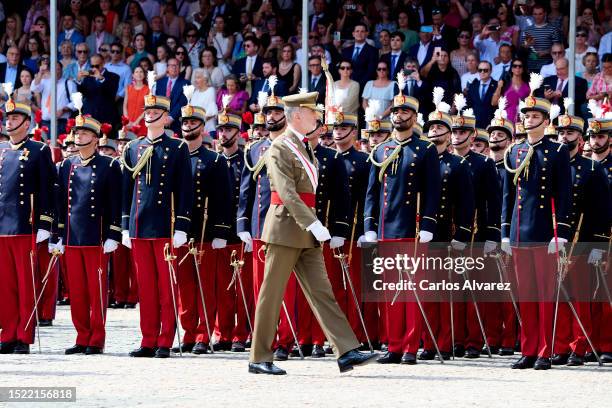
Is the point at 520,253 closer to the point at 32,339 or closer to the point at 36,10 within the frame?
the point at 32,339

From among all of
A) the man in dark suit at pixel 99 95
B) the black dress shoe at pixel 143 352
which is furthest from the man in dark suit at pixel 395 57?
the black dress shoe at pixel 143 352

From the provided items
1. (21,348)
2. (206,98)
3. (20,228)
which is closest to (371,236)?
(20,228)

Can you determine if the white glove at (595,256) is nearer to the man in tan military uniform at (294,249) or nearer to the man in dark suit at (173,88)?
the man in tan military uniform at (294,249)

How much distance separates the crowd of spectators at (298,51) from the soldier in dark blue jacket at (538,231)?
432 cm

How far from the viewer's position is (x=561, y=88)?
634 inches

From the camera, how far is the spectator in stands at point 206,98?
58.7 ft

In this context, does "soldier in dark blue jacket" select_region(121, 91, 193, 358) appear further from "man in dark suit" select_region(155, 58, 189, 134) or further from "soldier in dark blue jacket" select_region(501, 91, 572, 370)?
"man in dark suit" select_region(155, 58, 189, 134)

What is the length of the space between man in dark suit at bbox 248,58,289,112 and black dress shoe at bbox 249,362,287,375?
7760 millimetres

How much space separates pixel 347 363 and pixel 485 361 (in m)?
2.00

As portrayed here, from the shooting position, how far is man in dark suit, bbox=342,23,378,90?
17500mm

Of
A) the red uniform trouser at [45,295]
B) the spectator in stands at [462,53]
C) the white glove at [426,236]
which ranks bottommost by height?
the red uniform trouser at [45,295]

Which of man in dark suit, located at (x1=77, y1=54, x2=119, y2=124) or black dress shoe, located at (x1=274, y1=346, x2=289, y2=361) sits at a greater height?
man in dark suit, located at (x1=77, y1=54, x2=119, y2=124)

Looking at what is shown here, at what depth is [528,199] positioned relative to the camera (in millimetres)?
10883

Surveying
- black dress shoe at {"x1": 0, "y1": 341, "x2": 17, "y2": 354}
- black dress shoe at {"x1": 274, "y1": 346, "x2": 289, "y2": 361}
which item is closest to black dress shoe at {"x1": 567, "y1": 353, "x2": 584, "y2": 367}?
black dress shoe at {"x1": 274, "y1": 346, "x2": 289, "y2": 361}
